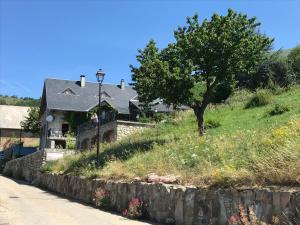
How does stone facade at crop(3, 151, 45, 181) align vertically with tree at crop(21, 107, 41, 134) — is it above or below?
below

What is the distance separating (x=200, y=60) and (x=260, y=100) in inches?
294

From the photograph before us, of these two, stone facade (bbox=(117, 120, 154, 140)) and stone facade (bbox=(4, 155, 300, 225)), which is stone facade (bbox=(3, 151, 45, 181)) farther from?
stone facade (bbox=(4, 155, 300, 225))

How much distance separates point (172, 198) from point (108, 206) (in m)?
4.53

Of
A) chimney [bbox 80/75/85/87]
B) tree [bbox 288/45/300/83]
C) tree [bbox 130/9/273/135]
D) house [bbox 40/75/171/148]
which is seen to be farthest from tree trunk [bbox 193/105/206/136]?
chimney [bbox 80/75/85/87]

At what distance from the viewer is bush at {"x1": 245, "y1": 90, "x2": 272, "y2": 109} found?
2734 cm

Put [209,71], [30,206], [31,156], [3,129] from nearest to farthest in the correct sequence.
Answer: [30,206] < [209,71] < [31,156] < [3,129]

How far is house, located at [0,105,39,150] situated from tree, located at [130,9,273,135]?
63060 millimetres

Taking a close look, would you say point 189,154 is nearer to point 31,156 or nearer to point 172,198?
point 172,198

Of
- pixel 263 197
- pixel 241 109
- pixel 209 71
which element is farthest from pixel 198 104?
pixel 263 197

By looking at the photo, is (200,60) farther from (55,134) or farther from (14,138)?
(14,138)

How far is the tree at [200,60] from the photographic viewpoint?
21.4 m

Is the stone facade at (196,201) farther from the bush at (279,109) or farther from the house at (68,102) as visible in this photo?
the house at (68,102)

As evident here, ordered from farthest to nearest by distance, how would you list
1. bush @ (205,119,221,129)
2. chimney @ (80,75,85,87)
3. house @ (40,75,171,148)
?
chimney @ (80,75,85,87)
house @ (40,75,171,148)
bush @ (205,119,221,129)

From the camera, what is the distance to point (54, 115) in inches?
2319
